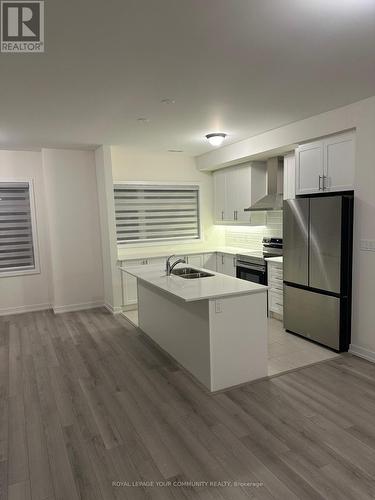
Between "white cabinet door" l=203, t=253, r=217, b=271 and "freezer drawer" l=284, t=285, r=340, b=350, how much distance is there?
209cm

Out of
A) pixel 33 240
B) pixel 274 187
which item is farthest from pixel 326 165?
pixel 33 240

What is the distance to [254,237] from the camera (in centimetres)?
609

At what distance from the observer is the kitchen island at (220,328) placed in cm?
296

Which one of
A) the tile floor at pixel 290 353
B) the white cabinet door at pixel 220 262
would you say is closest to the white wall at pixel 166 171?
the white cabinet door at pixel 220 262

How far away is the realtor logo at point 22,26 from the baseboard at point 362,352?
12.7 ft

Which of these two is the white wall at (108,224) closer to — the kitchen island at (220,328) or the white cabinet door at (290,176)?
the kitchen island at (220,328)

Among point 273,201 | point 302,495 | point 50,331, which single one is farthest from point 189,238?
point 302,495

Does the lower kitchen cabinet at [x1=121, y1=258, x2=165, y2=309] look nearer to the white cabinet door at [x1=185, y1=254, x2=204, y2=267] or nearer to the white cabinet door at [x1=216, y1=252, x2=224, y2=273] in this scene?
the white cabinet door at [x1=185, y1=254, x2=204, y2=267]

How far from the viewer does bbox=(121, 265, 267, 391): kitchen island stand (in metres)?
2.96

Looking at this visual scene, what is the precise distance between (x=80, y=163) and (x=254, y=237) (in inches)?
125

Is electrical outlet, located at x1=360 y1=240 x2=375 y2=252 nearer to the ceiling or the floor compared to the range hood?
nearer to the floor

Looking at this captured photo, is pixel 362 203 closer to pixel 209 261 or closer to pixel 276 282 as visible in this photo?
pixel 276 282

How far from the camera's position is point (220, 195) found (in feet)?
20.8

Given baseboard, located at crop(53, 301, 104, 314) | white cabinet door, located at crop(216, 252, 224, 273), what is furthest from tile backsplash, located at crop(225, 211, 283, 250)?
baseboard, located at crop(53, 301, 104, 314)
